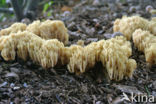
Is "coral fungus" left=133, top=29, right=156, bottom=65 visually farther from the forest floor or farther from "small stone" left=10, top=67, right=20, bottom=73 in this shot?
"small stone" left=10, top=67, right=20, bottom=73

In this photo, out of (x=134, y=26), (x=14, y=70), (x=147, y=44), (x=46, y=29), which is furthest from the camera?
(x=134, y=26)

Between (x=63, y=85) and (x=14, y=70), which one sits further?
(x=14, y=70)

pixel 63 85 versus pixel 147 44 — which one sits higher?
pixel 147 44

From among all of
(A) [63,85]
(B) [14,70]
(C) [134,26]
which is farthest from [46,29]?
(C) [134,26]

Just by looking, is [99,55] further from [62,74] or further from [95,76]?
[62,74]

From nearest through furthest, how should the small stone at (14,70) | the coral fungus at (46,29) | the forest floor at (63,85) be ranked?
the forest floor at (63,85), the small stone at (14,70), the coral fungus at (46,29)

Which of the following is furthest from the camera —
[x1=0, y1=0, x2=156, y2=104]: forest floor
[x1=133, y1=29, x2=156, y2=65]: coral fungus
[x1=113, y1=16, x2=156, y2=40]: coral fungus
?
[x1=113, y1=16, x2=156, y2=40]: coral fungus

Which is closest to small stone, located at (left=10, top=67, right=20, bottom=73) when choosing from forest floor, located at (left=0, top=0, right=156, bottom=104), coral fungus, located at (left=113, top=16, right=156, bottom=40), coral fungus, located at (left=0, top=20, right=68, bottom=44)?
forest floor, located at (left=0, top=0, right=156, bottom=104)

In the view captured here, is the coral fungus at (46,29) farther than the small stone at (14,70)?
Yes

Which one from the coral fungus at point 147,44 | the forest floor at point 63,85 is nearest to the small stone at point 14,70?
the forest floor at point 63,85

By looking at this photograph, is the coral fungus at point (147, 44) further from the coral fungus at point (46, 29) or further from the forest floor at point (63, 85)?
the coral fungus at point (46, 29)

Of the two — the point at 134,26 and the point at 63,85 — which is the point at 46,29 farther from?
the point at 134,26
